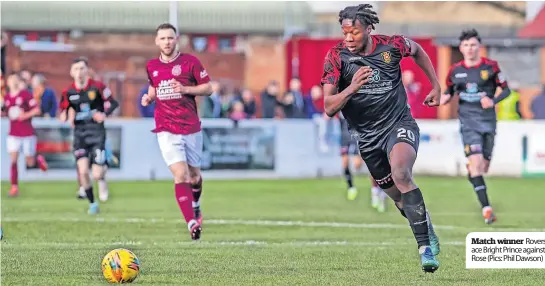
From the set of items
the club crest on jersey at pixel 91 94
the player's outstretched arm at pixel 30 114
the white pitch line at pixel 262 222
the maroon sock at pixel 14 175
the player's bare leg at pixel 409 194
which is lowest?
the maroon sock at pixel 14 175

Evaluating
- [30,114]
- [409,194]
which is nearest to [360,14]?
[409,194]

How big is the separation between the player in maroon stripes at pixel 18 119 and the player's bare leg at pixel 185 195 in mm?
8347

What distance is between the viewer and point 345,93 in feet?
34.1

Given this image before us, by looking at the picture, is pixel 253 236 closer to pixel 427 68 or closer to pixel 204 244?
pixel 204 244

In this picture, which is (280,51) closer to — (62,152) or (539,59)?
(539,59)

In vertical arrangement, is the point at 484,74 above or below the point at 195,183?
above

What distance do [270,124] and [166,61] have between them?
13.4 m

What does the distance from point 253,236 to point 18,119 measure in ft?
29.3

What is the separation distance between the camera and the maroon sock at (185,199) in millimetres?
13844

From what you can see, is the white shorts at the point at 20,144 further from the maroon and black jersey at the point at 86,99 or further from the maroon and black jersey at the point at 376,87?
the maroon and black jersey at the point at 376,87

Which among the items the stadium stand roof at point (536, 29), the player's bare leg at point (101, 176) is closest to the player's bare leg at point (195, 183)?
the player's bare leg at point (101, 176)

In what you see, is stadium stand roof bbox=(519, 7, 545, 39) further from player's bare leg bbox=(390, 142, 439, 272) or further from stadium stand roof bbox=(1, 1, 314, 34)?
player's bare leg bbox=(390, 142, 439, 272)

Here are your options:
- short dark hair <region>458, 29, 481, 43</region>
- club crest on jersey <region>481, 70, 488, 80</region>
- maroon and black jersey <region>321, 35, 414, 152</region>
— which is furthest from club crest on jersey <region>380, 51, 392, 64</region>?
club crest on jersey <region>481, 70, 488, 80</region>

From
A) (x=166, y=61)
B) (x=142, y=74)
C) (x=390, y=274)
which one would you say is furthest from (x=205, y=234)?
(x=142, y=74)
